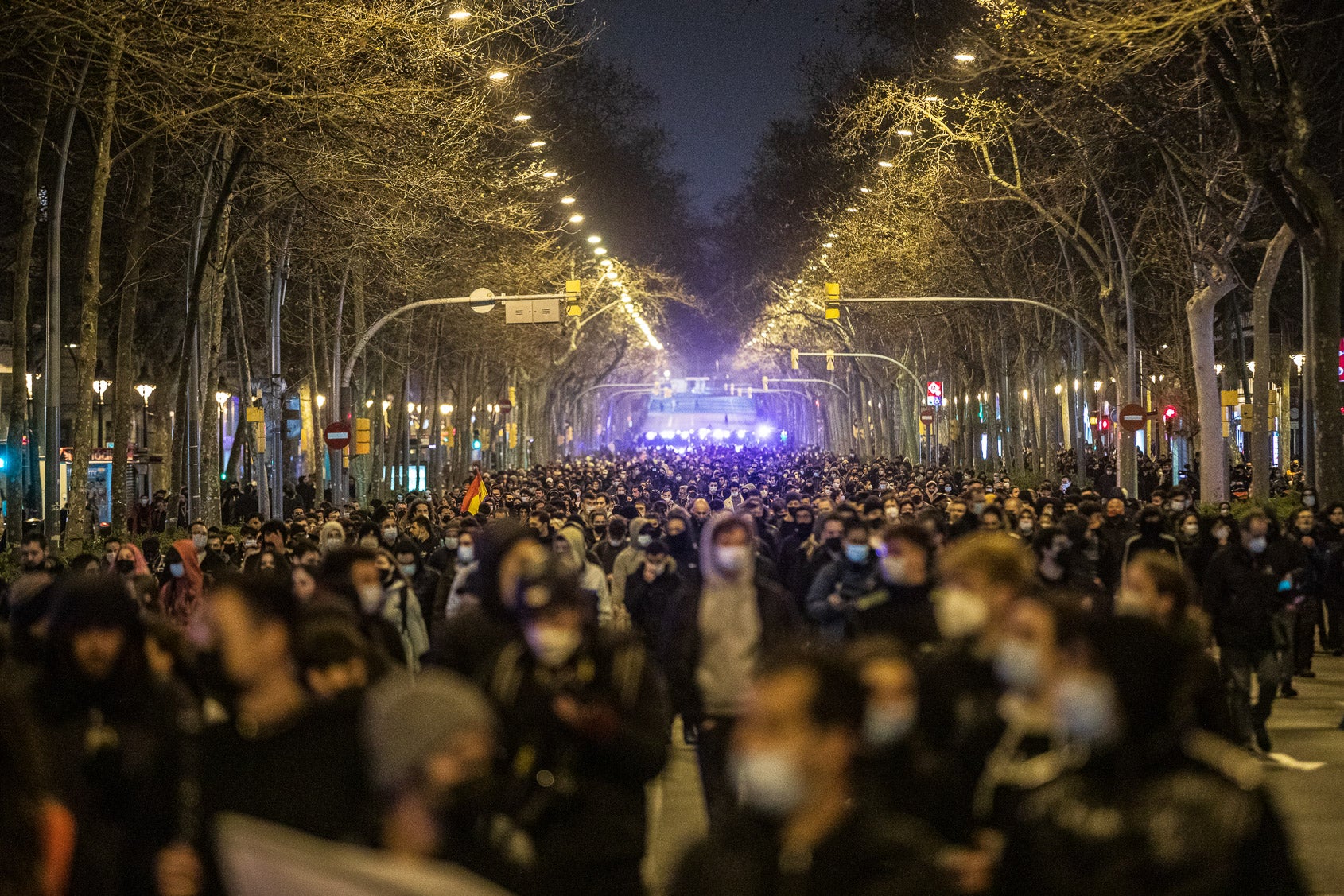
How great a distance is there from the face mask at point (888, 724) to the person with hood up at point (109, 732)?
1.83 m

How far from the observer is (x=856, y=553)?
35.1 ft

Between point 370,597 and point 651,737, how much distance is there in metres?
3.44

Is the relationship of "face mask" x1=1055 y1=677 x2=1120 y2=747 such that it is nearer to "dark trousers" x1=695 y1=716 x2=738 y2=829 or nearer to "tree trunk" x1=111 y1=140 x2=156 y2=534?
"dark trousers" x1=695 y1=716 x2=738 y2=829

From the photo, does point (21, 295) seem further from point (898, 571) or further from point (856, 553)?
point (898, 571)

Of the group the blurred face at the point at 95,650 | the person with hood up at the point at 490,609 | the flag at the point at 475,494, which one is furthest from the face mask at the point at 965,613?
the flag at the point at 475,494

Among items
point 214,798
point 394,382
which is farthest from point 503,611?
point 394,382

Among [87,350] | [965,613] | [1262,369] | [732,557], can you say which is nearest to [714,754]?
[732,557]

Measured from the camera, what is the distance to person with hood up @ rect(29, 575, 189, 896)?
475 centimetres

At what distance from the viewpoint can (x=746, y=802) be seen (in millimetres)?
3652

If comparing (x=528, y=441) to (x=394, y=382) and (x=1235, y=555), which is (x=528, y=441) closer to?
(x=394, y=382)

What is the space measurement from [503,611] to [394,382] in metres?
49.8

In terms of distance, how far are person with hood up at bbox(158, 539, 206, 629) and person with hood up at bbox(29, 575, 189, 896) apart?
26.7 feet

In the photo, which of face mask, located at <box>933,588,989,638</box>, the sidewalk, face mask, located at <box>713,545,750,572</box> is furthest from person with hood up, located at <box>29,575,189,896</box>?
the sidewalk

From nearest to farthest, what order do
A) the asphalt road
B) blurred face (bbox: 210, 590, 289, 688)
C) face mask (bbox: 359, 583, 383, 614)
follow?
1. blurred face (bbox: 210, 590, 289, 688)
2. face mask (bbox: 359, 583, 383, 614)
3. the asphalt road
